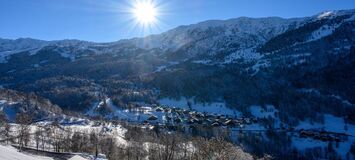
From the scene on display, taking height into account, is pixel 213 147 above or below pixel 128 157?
above

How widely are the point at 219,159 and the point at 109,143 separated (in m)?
68.1

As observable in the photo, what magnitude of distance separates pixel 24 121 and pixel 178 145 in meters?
49.7

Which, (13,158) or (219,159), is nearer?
(13,158)

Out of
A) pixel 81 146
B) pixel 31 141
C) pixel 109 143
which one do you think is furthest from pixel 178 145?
pixel 31 141

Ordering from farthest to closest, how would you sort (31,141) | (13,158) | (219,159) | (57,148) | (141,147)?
(141,147)
(31,141)
(57,148)
(219,159)
(13,158)

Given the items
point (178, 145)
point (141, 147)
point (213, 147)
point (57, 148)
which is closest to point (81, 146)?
point (57, 148)

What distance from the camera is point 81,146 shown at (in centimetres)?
12219

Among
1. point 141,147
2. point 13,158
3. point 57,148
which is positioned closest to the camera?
point 13,158

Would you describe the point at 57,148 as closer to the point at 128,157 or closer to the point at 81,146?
the point at 81,146

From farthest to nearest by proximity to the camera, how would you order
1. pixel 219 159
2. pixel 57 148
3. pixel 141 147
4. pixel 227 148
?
1. pixel 141 147
2. pixel 57 148
3. pixel 227 148
4. pixel 219 159

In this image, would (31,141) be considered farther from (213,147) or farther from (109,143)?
(213,147)

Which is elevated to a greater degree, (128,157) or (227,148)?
(227,148)

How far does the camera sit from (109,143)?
14275cm

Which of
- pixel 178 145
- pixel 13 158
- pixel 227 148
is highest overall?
pixel 13 158
